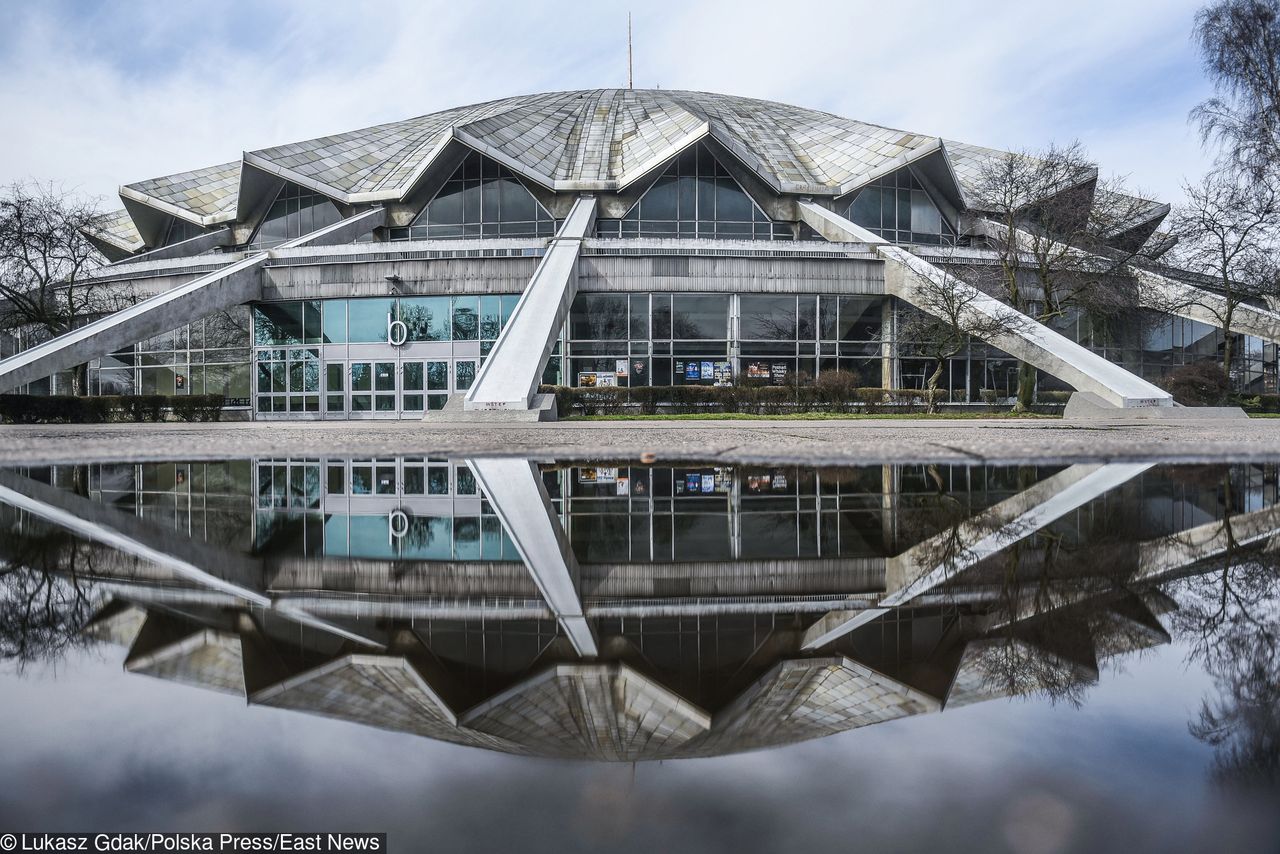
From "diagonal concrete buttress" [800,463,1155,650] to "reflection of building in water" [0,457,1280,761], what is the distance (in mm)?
13

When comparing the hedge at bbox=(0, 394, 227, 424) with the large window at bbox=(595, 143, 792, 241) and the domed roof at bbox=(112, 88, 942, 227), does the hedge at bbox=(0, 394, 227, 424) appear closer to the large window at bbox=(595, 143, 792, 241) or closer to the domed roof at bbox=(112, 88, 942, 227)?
the domed roof at bbox=(112, 88, 942, 227)

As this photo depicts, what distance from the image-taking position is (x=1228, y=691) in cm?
131

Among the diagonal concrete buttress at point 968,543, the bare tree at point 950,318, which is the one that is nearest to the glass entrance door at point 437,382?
the bare tree at point 950,318

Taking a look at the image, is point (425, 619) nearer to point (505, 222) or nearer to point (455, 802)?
point (455, 802)

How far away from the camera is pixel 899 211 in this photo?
121 feet

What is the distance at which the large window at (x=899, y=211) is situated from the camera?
36219mm

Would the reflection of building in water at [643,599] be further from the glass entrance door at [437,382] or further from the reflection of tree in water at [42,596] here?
the glass entrance door at [437,382]

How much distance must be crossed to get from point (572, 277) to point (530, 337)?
5833 millimetres

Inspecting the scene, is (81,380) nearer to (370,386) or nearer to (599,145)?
(370,386)

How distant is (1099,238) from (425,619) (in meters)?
29.8

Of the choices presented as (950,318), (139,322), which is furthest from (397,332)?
(950,318)

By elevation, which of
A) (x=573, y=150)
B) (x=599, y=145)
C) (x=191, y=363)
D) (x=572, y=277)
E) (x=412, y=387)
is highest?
(x=599, y=145)

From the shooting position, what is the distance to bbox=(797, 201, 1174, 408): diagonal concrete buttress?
798 inches

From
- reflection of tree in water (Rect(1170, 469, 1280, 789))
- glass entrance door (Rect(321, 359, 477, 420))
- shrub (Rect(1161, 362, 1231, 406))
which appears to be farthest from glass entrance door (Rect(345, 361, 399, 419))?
reflection of tree in water (Rect(1170, 469, 1280, 789))
